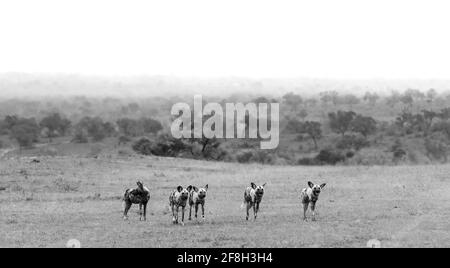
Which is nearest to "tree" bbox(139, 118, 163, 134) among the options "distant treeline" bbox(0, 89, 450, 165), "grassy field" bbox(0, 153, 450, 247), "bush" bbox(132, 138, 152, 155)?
"distant treeline" bbox(0, 89, 450, 165)

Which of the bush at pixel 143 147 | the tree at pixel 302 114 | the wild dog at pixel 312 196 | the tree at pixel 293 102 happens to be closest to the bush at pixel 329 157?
the bush at pixel 143 147

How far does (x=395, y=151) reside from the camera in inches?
3034

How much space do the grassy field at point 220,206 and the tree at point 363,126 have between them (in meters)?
42.0

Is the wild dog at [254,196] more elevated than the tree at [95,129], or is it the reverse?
the tree at [95,129]

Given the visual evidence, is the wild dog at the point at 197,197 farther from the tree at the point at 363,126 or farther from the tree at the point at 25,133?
the tree at the point at 363,126

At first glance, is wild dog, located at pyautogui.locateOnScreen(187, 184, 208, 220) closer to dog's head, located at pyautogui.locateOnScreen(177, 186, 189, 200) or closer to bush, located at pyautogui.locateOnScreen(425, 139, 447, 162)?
dog's head, located at pyautogui.locateOnScreen(177, 186, 189, 200)

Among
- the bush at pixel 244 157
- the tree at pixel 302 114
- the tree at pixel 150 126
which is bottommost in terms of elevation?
A: the bush at pixel 244 157

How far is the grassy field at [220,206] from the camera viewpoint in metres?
21.4

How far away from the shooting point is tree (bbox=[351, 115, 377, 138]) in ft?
303

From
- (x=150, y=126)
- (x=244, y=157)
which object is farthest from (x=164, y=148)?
(x=150, y=126)

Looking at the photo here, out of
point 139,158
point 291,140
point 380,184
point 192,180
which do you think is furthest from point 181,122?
point 380,184
